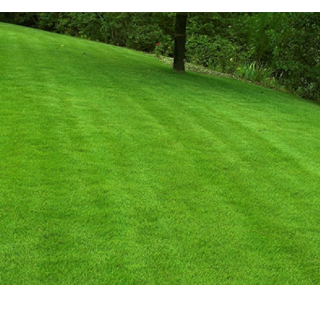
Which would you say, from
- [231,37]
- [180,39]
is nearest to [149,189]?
[180,39]

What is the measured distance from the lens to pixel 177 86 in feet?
32.3

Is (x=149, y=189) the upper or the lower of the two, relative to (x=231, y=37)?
lower

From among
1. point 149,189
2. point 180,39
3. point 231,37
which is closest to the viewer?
point 149,189

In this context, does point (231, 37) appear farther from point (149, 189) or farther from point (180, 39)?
point (149, 189)

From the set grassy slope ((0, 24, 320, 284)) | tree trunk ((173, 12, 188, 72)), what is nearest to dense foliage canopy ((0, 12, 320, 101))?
tree trunk ((173, 12, 188, 72))

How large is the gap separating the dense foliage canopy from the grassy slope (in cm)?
612

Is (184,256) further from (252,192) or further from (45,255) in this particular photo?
(252,192)

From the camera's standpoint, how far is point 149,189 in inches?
165

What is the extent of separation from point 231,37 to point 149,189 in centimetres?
1739

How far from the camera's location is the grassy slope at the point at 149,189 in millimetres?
2989

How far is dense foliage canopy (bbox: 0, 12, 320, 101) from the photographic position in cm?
1329

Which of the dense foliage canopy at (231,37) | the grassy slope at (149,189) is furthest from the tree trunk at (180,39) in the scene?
the grassy slope at (149,189)

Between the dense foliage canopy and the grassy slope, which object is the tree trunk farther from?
the grassy slope
